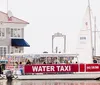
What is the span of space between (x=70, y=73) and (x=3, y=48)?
687 inches

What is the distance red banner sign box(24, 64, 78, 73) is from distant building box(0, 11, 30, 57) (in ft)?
52.6

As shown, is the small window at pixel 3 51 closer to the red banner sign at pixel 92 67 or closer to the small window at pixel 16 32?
the small window at pixel 16 32

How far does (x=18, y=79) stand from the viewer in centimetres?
5816

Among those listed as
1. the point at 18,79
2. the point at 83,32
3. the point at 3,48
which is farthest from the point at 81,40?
the point at 3,48

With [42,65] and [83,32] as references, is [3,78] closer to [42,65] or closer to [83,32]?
[42,65]

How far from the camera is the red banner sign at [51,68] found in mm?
58375

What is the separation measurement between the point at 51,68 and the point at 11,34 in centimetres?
1823

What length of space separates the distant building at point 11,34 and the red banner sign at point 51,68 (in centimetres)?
1604

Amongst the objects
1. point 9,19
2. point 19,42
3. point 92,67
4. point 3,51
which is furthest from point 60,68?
point 9,19

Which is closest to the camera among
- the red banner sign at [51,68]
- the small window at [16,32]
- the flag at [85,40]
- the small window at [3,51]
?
the red banner sign at [51,68]

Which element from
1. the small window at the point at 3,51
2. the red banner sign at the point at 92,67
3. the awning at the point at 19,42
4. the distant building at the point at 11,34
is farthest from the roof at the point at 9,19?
the red banner sign at the point at 92,67

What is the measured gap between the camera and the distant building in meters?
74.7

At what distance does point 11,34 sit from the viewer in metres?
75.8

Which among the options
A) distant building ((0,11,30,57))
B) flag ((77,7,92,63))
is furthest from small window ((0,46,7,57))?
flag ((77,7,92,63))
